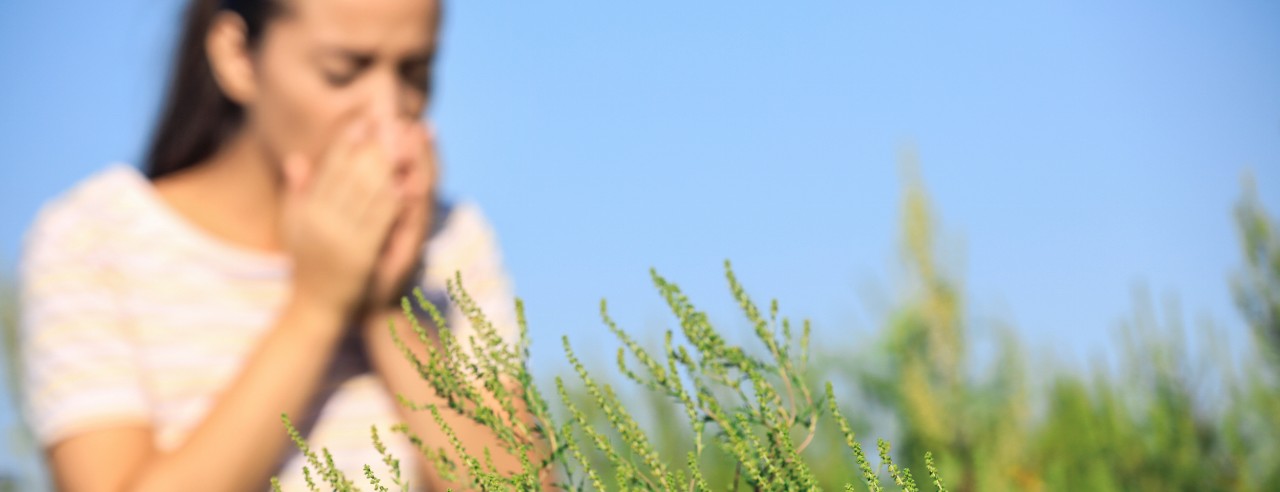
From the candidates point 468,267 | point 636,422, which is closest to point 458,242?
point 468,267

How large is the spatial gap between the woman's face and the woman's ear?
9 centimetres

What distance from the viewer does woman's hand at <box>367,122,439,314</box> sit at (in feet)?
7.85

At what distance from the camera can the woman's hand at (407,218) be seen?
239cm

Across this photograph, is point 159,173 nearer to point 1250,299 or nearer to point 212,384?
point 212,384

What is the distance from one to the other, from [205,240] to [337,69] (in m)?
0.44

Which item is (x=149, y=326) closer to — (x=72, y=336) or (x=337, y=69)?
(x=72, y=336)

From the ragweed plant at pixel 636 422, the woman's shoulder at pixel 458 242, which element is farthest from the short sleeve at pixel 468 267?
the ragweed plant at pixel 636 422

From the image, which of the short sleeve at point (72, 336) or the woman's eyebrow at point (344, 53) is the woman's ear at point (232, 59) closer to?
the woman's eyebrow at point (344, 53)

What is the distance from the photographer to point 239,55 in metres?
2.68

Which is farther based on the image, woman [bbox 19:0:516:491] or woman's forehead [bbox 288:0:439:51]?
woman's forehead [bbox 288:0:439:51]

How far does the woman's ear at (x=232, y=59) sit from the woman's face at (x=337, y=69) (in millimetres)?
93

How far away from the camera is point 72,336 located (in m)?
2.36

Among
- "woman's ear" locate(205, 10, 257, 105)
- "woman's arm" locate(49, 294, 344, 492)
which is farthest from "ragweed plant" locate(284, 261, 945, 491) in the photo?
"woman's ear" locate(205, 10, 257, 105)

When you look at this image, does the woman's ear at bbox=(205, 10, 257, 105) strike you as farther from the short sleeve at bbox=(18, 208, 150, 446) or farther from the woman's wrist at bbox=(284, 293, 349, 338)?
the woman's wrist at bbox=(284, 293, 349, 338)
